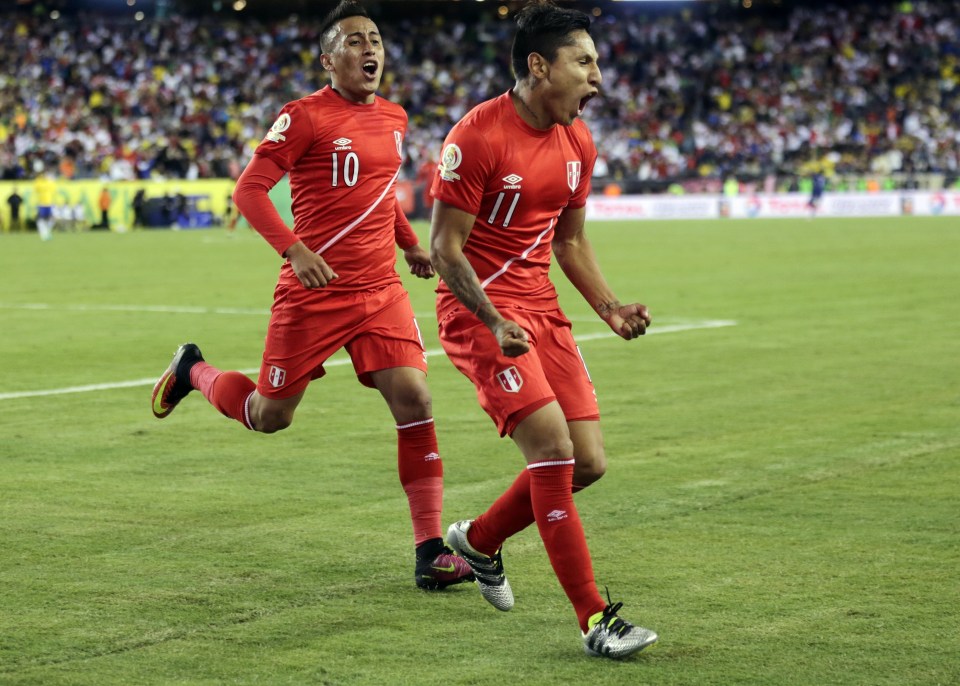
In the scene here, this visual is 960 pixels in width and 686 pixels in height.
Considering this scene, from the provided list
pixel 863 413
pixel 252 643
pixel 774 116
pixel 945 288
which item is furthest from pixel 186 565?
pixel 774 116

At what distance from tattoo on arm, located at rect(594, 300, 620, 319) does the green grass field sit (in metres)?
1.00

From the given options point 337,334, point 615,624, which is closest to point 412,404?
point 337,334

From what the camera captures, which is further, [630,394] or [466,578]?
[630,394]

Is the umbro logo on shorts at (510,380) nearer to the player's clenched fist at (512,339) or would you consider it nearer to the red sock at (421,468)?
the player's clenched fist at (512,339)

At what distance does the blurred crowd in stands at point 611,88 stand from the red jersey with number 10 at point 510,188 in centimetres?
4394

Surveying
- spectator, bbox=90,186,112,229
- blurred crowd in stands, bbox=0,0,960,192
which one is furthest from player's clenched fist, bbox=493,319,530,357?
blurred crowd in stands, bbox=0,0,960,192

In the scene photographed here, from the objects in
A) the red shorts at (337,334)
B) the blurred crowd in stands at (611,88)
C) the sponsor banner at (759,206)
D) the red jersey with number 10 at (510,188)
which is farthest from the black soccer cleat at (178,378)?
the sponsor banner at (759,206)

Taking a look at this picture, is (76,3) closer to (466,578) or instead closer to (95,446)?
(95,446)

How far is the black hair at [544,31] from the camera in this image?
16.5 feet

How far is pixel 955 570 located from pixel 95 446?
16.6 ft

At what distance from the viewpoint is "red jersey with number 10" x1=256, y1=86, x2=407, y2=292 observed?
6.06 metres

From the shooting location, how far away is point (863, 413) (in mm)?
9766

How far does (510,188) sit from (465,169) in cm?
19

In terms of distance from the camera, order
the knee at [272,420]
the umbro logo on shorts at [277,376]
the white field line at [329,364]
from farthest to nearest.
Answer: the white field line at [329,364] < the knee at [272,420] < the umbro logo on shorts at [277,376]
